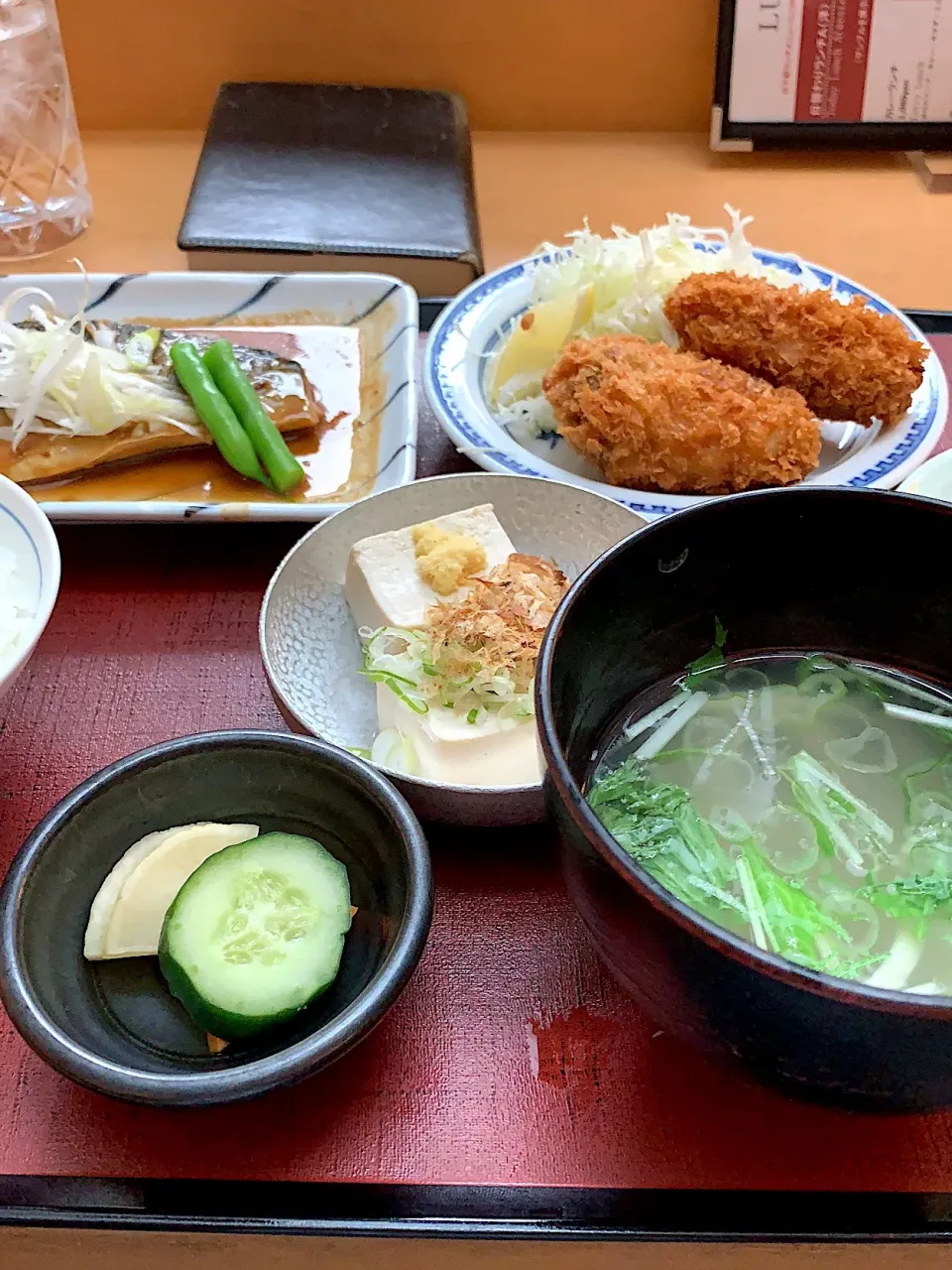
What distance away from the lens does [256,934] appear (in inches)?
31.3

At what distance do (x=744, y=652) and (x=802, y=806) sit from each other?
154mm

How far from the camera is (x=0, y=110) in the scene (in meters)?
1.96

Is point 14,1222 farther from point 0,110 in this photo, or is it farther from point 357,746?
point 0,110

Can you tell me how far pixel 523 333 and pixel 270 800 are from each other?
94 cm

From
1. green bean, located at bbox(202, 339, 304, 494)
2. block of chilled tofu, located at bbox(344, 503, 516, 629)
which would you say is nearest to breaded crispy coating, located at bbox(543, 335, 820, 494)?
block of chilled tofu, located at bbox(344, 503, 516, 629)

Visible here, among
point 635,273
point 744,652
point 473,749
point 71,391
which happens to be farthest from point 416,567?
point 635,273

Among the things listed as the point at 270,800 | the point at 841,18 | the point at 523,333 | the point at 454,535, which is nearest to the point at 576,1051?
the point at 270,800

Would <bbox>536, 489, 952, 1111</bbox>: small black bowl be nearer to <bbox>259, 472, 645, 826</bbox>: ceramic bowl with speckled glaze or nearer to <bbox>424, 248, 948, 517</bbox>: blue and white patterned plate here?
<bbox>259, 472, 645, 826</bbox>: ceramic bowl with speckled glaze

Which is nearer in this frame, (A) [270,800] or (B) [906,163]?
(A) [270,800]

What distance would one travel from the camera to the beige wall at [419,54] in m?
2.43

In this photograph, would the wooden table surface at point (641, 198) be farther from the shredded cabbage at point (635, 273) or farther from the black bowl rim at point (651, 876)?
the black bowl rim at point (651, 876)

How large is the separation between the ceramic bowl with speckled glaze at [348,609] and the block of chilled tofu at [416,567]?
0.13ft

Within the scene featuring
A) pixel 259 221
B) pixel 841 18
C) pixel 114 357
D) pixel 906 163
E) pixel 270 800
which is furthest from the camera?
pixel 906 163

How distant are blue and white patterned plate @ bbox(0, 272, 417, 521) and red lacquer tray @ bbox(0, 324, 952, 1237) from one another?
0.63 metres
